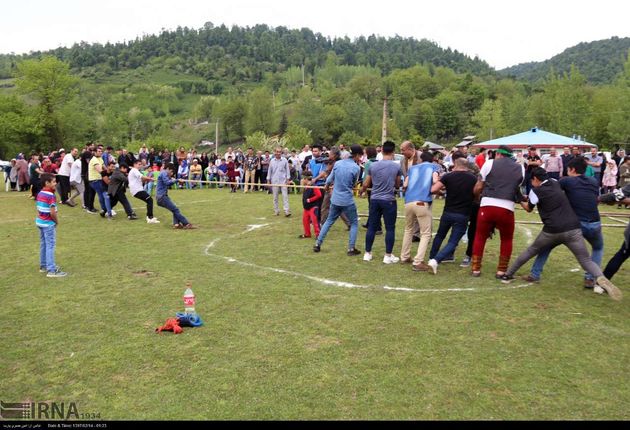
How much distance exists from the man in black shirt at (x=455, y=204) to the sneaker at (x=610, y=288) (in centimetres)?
224

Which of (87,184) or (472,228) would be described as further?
(87,184)

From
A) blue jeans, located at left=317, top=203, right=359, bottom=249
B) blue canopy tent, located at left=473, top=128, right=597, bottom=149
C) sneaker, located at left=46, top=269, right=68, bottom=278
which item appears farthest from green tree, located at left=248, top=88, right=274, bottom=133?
sneaker, located at left=46, top=269, right=68, bottom=278

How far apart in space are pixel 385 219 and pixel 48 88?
6212 centimetres

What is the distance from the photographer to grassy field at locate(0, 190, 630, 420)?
4.32 meters

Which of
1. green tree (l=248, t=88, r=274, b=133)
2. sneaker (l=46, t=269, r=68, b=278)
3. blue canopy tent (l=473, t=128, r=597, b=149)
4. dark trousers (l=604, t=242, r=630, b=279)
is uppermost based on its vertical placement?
green tree (l=248, t=88, r=274, b=133)

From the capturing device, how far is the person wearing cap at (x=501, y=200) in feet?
25.7

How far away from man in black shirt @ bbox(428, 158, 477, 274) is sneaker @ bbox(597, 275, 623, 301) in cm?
224

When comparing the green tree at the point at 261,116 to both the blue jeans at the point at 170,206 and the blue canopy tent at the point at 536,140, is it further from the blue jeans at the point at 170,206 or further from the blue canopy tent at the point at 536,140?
the blue jeans at the point at 170,206

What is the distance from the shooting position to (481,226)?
812 cm

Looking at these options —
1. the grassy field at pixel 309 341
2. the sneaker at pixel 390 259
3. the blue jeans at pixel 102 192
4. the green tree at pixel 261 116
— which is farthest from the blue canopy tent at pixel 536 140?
the green tree at pixel 261 116

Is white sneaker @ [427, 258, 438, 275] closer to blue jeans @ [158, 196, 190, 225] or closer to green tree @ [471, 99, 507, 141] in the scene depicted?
blue jeans @ [158, 196, 190, 225]

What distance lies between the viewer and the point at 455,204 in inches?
338

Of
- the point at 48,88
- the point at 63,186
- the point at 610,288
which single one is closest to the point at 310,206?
the point at 610,288

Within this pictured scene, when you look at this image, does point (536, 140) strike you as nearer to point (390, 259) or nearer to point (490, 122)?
point (390, 259)
